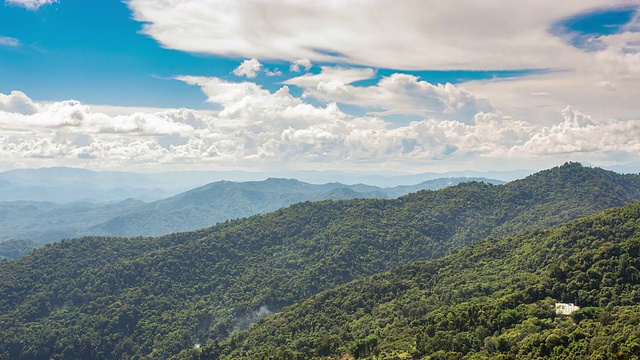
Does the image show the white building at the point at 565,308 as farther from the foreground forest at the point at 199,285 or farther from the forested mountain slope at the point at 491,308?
the foreground forest at the point at 199,285

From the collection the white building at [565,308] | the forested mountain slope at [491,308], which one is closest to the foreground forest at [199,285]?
the forested mountain slope at [491,308]

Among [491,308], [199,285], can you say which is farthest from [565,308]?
[199,285]

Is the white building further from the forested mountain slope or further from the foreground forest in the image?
the foreground forest

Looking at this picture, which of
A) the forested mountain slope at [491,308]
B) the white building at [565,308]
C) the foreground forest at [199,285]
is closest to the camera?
the forested mountain slope at [491,308]

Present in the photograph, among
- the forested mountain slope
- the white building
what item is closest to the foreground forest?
the forested mountain slope

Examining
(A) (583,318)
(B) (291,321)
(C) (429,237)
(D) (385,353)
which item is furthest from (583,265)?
(C) (429,237)

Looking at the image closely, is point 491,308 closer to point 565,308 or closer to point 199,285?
point 565,308

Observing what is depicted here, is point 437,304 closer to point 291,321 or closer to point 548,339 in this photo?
point 291,321

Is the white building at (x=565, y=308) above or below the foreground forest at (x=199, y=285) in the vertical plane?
above
